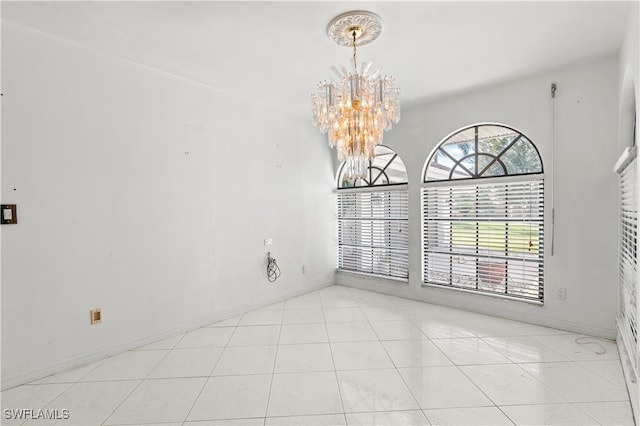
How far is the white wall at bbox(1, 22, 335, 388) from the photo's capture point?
7.75 ft

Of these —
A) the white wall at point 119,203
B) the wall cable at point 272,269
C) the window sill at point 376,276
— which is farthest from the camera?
the window sill at point 376,276

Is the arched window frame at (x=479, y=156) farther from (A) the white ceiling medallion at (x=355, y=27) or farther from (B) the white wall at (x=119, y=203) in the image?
(B) the white wall at (x=119, y=203)

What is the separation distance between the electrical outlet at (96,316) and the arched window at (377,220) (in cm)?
316

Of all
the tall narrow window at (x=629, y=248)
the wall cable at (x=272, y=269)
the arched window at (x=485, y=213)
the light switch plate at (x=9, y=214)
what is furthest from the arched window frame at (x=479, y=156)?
the light switch plate at (x=9, y=214)

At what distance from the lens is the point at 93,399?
2.16 metres

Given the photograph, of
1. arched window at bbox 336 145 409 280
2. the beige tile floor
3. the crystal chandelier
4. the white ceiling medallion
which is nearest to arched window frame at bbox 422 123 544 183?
arched window at bbox 336 145 409 280

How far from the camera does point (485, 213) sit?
3.78m

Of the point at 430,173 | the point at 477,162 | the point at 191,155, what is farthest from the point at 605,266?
the point at 191,155

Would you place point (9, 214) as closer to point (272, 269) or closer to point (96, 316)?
point (96, 316)

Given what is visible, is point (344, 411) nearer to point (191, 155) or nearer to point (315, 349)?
point (315, 349)

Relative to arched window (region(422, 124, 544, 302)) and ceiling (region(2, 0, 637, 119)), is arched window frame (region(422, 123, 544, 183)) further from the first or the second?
ceiling (region(2, 0, 637, 119))

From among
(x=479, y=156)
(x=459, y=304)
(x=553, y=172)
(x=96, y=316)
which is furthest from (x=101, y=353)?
(x=553, y=172)

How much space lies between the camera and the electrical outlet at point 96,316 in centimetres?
268

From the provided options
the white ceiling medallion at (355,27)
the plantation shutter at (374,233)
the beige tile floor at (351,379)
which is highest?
the white ceiling medallion at (355,27)
